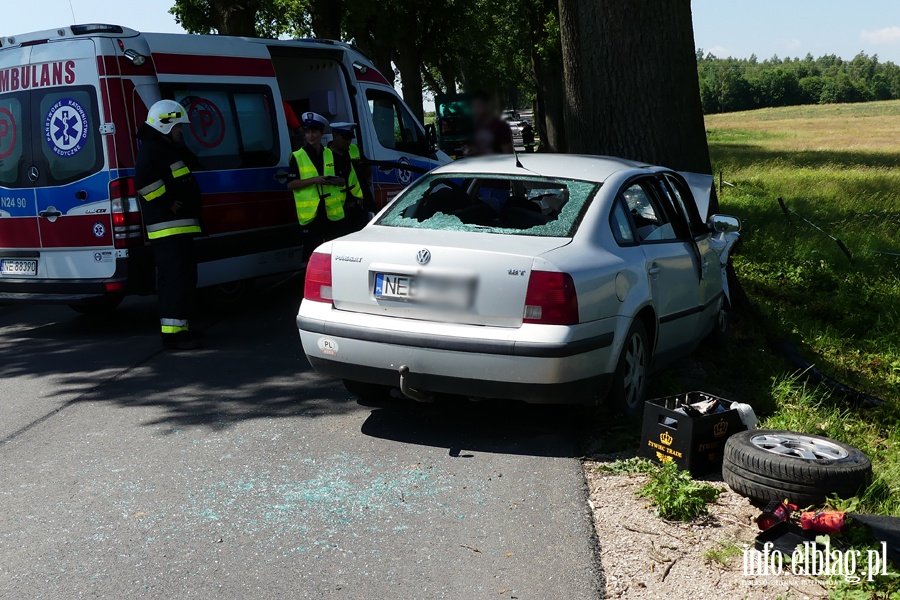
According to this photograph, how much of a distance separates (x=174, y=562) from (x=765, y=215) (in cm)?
1301

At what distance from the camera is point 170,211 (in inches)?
322

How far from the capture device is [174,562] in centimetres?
416

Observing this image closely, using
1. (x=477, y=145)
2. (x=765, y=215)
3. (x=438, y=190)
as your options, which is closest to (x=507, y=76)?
(x=765, y=215)

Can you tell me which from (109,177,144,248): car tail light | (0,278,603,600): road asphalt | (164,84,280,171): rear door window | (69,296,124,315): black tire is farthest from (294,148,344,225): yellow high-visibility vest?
(69,296,124,315): black tire

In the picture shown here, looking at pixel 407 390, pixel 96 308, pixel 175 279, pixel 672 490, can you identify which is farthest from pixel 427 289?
pixel 96 308

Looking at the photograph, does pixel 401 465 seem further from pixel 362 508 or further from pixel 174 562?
pixel 174 562

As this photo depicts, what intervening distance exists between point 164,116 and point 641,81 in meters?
4.36

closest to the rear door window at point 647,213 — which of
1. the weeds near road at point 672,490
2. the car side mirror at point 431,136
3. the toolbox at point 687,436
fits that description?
the toolbox at point 687,436

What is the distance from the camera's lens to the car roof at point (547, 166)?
637 cm

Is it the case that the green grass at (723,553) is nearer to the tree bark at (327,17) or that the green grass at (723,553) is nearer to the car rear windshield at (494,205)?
the car rear windshield at (494,205)

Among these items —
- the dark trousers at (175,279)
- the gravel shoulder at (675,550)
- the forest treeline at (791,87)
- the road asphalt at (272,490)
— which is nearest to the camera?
the gravel shoulder at (675,550)

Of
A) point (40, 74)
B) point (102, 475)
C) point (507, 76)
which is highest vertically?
point (507, 76)

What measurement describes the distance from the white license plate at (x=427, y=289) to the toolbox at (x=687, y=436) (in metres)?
1.13

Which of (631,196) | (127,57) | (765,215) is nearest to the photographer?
(631,196)
